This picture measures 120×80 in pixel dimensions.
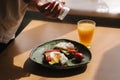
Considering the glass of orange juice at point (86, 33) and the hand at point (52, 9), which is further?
the glass of orange juice at point (86, 33)

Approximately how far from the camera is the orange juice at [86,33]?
124 centimetres

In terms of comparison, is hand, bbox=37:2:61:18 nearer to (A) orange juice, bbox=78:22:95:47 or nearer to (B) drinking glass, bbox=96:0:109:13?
(A) orange juice, bbox=78:22:95:47

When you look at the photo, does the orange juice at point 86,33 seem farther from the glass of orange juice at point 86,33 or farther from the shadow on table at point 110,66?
the shadow on table at point 110,66

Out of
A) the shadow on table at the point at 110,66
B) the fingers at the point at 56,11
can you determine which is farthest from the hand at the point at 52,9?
the shadow on table at the point at 110,66

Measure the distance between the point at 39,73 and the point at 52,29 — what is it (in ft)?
1.47

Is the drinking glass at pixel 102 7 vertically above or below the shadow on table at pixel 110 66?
below

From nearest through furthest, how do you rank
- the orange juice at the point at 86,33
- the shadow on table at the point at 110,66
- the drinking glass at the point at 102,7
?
the shadow on table at the point at 110,66 → the orange juice at the point at 86,33 → the drinking glass at the point at 102,7

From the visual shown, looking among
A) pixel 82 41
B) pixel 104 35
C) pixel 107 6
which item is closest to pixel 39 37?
pixel 82 41

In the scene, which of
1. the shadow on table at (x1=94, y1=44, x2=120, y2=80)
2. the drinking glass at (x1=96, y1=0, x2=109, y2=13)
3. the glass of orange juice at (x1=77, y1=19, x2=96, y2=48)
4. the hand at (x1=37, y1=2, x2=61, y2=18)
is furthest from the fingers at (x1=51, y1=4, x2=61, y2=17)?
the drinking glass at (x1=96, y1=0, x2=109, y2=13)

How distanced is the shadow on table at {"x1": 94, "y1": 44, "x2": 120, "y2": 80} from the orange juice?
11cm

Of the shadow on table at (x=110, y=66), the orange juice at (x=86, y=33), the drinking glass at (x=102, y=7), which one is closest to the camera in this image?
the shadow on table at (x=110, y=66)

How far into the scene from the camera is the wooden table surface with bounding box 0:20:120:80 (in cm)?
104

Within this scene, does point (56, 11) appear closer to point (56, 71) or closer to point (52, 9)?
point (52, 9)

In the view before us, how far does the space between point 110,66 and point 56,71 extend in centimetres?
23
